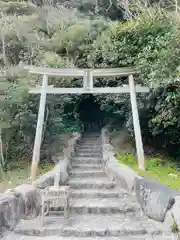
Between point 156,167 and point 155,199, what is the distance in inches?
161

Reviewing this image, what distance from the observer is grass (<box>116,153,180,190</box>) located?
27.4ft

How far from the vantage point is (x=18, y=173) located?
1034 centimetres

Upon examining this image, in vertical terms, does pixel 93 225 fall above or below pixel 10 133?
below

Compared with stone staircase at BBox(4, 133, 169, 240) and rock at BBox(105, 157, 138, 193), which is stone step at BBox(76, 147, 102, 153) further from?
stone staircase at BBox(4, 133, 169, 240)

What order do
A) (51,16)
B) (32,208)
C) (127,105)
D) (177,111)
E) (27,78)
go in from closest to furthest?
(32,208), (177,111), (27,78), (127,105), (51,16)

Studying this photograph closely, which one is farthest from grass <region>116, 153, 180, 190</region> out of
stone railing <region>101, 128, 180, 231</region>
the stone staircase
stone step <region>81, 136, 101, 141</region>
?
stone step <region>81, 136, 101, 141</region>

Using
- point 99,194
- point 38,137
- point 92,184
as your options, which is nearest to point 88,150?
point 38,137

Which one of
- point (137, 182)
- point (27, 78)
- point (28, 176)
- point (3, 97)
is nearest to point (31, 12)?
point (27, 78)

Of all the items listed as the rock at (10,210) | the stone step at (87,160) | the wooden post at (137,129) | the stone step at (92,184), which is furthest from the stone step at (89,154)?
the rock at (10,210)

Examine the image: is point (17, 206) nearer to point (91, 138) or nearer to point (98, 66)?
point (98, 66)

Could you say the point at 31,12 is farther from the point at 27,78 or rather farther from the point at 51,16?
the point at 27,78

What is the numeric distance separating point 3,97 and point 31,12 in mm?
12496

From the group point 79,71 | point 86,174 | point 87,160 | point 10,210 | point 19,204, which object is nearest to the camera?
point 10,210

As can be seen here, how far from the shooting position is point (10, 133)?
10805mm
